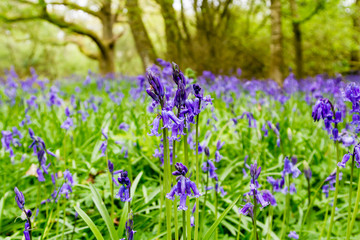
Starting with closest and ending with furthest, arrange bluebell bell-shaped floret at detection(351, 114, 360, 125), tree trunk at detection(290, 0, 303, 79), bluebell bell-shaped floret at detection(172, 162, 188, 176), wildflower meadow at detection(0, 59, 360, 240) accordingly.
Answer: bluebell bell-shaped floret at detection(172, 162, 188, 176) → wildflower meadow at detection(0, 59, 360, 240) → bluebell bell-shaped floret at detection(351, 114, 360, 125) → tree trunk at detection(290, 0, 303, 79)

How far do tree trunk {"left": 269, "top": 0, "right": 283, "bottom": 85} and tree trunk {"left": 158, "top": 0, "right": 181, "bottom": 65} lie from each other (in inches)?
128

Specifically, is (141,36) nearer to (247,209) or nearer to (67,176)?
(67,176)

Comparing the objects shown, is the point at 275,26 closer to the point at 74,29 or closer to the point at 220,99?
the point at 220,99

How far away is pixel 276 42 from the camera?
7.34 meters

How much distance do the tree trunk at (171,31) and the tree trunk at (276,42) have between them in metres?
3.26

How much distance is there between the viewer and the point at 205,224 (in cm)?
222

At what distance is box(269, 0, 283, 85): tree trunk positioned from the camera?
7.21 meters

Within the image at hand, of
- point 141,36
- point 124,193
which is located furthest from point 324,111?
point 141,36

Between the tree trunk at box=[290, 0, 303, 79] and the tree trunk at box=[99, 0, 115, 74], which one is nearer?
the tree trunk at box=[290, 0, 303, 79]

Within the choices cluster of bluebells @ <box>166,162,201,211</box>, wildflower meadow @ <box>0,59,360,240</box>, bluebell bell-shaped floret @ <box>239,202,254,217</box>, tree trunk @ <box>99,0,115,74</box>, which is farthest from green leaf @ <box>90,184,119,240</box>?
tree trunk @ <box>99,0,115,74</box>

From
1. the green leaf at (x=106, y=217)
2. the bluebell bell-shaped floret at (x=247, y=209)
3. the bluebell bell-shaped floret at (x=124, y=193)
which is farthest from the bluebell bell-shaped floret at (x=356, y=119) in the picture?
the green leaf at (x=106, y=217)

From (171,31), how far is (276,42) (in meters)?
4.20

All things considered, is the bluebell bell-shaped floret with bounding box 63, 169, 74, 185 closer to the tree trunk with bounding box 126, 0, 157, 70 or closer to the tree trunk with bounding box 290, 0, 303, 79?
the tree trunk with bounding box 126, 0, 157, 70

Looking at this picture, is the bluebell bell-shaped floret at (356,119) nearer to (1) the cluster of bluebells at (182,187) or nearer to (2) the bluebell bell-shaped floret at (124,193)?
(1) the cluster of bluebells at (182,187)
